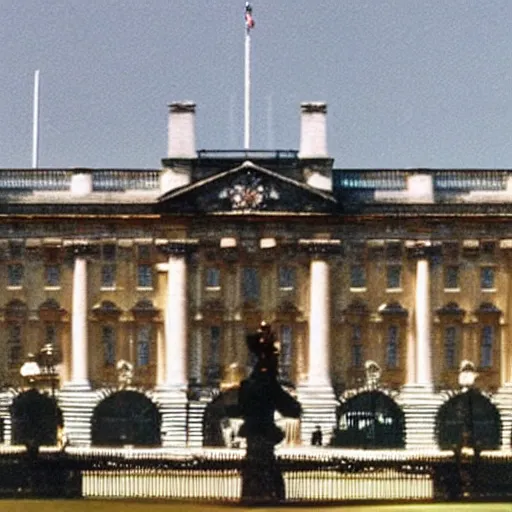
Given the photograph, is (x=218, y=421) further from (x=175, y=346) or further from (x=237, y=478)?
(x=237, y=478)

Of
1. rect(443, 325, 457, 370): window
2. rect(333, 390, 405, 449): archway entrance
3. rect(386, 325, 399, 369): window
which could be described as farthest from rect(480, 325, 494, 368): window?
rect(333, 390, 405, 449): archway entrance

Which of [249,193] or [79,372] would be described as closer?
[79,372]

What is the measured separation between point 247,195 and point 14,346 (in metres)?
11.1

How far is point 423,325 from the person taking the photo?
298ft

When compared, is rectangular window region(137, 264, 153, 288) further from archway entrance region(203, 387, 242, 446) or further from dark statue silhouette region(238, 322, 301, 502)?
dark statue silhouette region(238, 322, 301, 502)

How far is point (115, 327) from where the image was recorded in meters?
91.2

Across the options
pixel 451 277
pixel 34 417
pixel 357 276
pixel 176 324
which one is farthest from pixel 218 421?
pixel 451 277

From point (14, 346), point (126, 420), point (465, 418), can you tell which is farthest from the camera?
point (14, 346)

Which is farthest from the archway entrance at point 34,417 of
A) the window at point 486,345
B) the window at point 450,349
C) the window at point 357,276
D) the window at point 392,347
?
the window at point 486,345

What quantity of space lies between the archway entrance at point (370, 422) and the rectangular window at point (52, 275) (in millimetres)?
12599

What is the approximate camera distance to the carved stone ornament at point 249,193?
90.5m

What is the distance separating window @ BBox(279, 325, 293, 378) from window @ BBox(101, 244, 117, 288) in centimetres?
713

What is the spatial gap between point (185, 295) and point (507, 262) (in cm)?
1298

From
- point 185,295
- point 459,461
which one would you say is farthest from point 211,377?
point 459,461
